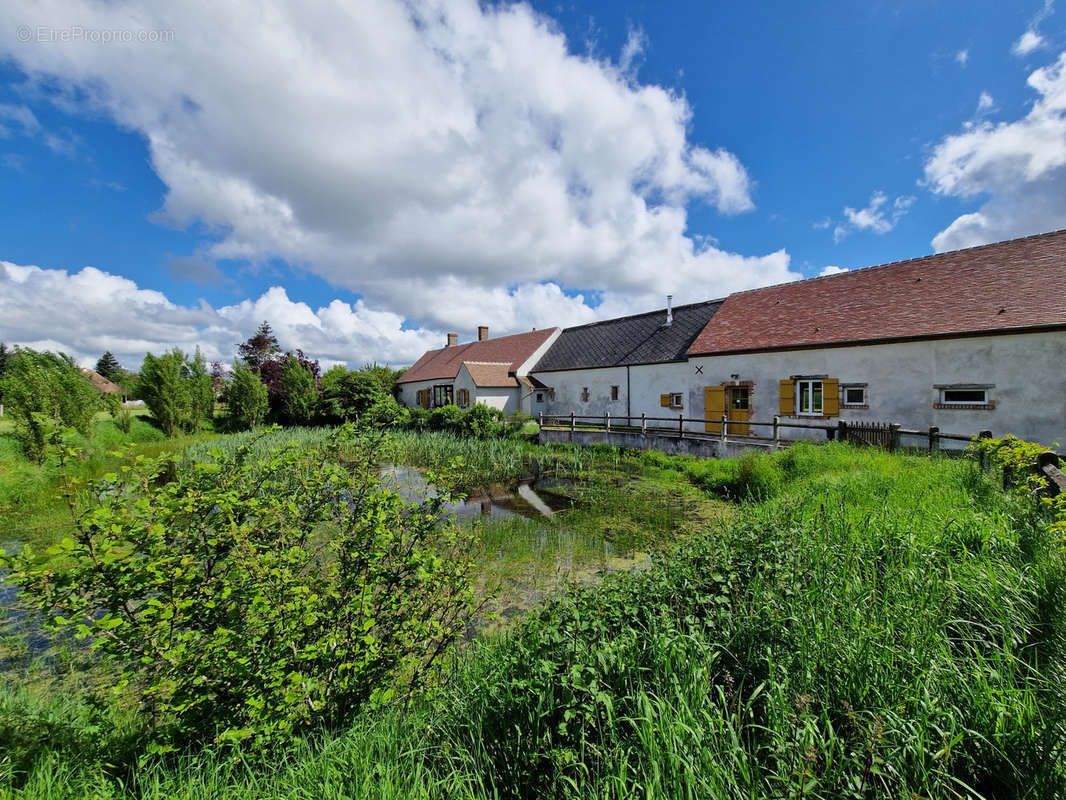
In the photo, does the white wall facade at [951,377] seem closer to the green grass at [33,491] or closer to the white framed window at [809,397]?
the white framed window at [809,397]

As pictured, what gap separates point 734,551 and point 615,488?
7723 mm

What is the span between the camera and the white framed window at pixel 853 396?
42.1 feet

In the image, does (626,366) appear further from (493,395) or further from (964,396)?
(964,396)

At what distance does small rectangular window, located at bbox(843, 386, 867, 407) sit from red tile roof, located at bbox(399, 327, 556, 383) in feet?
57.4

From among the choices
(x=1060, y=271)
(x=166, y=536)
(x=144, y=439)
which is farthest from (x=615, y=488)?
(x=144, y=439)

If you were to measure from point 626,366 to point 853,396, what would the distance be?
9502mm

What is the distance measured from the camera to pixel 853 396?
13.1 metres

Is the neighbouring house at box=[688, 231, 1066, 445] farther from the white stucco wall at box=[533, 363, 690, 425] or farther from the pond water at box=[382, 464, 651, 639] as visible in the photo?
the pond water at box=[382, 464, 651, 639]

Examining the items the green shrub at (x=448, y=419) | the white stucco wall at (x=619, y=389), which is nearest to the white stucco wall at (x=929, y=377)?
the white stucco wall at (x=619, y=389)

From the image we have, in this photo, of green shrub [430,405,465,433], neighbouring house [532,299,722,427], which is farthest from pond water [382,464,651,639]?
green shrub [430,405,465,433]

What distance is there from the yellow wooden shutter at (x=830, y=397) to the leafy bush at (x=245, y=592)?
14299 millimetres

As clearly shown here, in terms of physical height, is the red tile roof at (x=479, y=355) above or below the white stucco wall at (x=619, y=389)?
above

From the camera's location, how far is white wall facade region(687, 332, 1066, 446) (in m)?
10.1

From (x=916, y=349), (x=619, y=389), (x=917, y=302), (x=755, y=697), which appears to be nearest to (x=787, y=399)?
(x=916, y=349)
